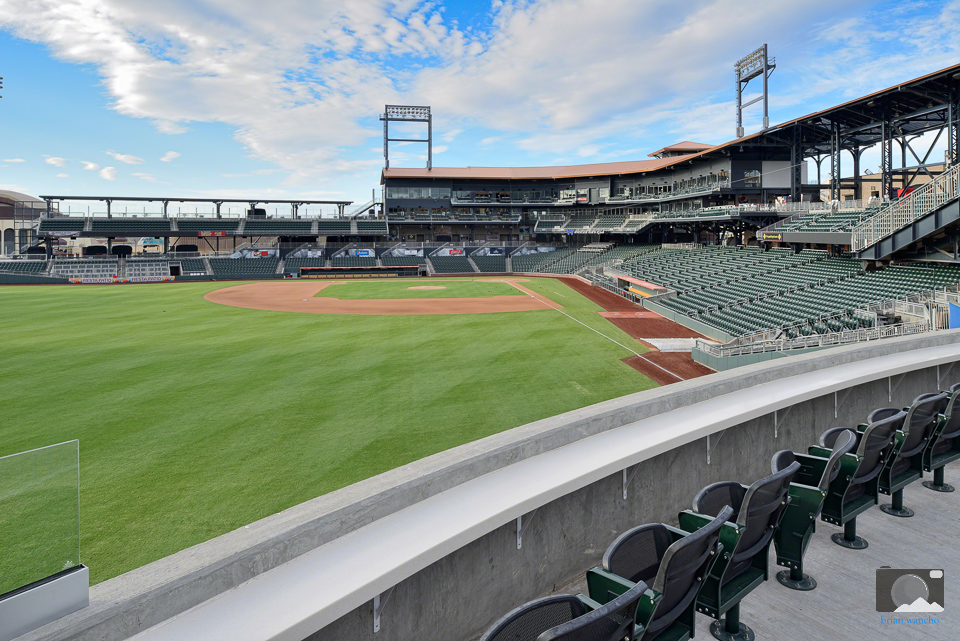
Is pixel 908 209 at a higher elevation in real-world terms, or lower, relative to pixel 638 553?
higher

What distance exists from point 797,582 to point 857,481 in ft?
3.53

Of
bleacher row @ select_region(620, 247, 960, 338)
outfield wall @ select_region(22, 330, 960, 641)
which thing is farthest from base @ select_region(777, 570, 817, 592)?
bleacher row @ select_region(620, 247, 960, 338)

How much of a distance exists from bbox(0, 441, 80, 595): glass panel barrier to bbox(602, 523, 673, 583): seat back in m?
2.77

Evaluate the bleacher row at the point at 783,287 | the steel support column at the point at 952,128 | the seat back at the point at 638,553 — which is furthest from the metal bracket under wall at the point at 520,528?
the steel support column at the point at 952,128

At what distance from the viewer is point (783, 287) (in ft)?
93.9

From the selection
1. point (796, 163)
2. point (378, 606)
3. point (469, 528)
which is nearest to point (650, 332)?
point (469, 528)

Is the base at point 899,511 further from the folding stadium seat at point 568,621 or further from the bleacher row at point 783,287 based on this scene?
the bleacher row at point 783,287

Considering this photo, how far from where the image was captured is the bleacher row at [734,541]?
260 centimetres

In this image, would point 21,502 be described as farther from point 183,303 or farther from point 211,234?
point 211,234

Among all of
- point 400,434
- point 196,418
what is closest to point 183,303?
point 196,418

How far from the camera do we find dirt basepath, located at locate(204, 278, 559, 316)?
3717 cm

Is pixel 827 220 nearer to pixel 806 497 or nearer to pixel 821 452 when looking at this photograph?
pixel 821 452

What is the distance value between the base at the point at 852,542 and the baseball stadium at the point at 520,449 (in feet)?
0.10

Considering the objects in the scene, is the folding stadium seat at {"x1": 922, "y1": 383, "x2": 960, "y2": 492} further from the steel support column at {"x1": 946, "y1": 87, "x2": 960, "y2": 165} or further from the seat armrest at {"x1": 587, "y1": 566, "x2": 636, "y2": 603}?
the steel support column at {"x1": 946, "y1": 87, "x2": 960, "y2": 165}
